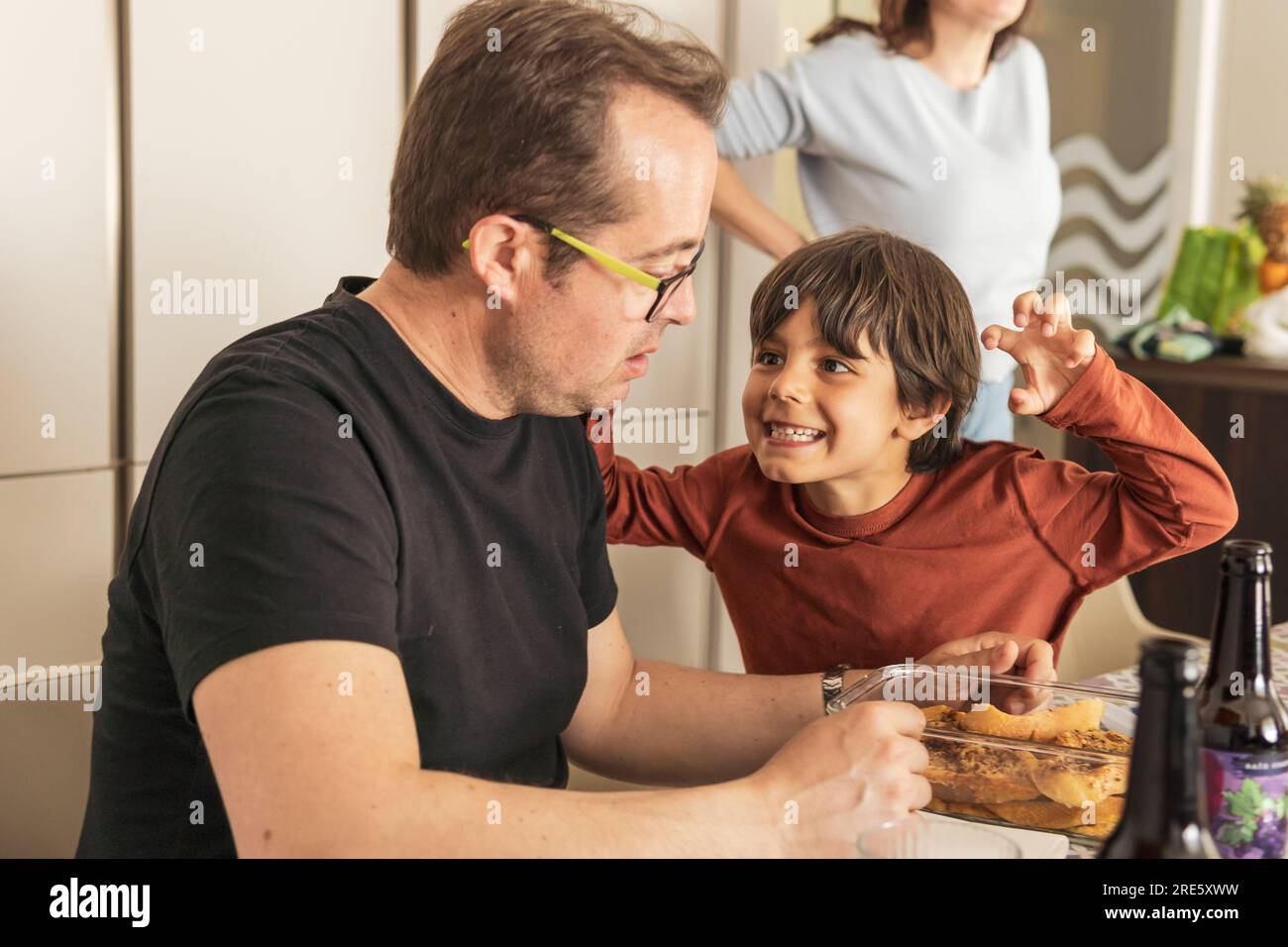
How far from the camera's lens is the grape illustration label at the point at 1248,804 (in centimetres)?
76

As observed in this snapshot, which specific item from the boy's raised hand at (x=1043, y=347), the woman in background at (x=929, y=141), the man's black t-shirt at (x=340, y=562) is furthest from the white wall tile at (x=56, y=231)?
the boy's raised hand at (x=1043, y=347)

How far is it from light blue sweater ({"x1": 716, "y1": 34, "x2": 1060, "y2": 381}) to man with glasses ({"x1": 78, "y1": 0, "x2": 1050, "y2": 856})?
0.92m

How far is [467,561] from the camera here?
102cm

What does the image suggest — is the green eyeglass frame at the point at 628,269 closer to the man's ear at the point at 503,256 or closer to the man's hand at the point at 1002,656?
the man's ear at the point at 503,256

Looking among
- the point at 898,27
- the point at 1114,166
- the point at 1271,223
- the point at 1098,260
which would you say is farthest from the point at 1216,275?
the point at 898,27

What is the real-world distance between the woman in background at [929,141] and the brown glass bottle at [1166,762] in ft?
4.66

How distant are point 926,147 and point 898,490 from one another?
685mm

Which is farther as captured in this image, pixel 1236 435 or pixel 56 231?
pixel 1236 435

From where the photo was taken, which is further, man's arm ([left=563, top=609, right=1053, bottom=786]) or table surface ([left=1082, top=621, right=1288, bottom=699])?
table surface ([left=1082, top=621, right=1288, bottom=699])

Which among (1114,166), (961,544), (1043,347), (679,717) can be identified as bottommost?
(679,717)

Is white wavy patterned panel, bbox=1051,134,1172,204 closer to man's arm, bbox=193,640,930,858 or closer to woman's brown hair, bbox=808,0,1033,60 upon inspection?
woman's brown hair, bbox=808,0,1033,60

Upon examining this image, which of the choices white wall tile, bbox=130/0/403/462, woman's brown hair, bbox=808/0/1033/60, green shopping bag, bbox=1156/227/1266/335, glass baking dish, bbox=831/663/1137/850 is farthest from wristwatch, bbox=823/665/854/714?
green shopping bag, bbox=1156/227/1266/335

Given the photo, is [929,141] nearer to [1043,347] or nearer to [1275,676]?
[1043,347]

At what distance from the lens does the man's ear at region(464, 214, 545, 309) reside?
1.02 metres
